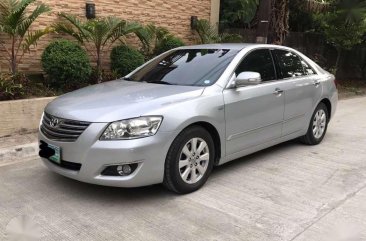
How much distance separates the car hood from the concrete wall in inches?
79.1

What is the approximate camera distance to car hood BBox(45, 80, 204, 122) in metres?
4.03

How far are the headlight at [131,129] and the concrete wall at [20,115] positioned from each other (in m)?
3.04

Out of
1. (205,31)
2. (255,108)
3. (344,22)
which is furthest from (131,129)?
(344,22)

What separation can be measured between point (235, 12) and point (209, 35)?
12.5 feet

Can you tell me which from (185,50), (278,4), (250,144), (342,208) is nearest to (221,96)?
(250,144)

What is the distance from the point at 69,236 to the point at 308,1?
11831mm

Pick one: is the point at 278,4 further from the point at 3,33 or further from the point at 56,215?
the point at 56,215

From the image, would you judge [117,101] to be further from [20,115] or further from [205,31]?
[205,31]

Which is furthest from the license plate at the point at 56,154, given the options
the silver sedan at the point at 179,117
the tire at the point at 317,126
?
the tire at the point at 317,126

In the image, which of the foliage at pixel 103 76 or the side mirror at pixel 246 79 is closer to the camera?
the side mirror at pixel 246 79

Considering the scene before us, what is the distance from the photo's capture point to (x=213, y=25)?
1224cm

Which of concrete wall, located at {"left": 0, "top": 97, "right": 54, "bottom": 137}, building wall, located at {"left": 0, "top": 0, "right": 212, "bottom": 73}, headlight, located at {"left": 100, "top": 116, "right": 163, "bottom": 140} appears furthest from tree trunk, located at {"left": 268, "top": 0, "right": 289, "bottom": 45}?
headlight, located at {"left": 100, "top": 116, "right": 163, "bottom": 140}

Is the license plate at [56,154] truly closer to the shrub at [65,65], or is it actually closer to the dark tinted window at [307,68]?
the shrub at [65,65]

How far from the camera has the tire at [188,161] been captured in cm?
418
